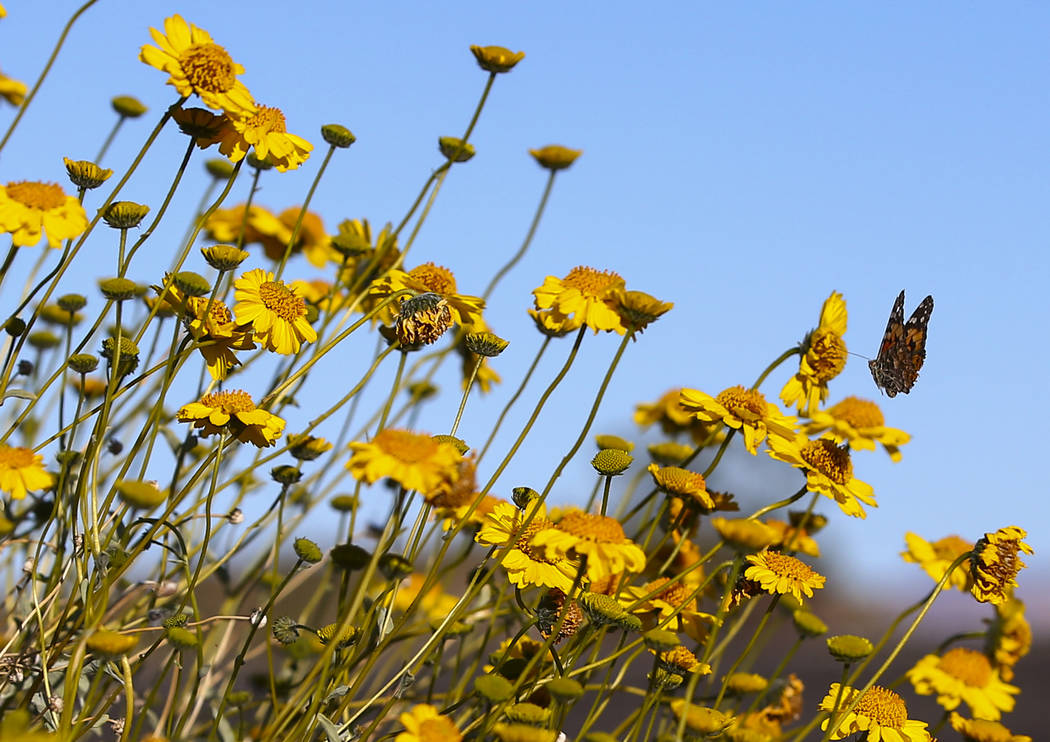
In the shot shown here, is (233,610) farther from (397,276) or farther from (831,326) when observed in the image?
(831,326)

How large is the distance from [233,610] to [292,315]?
1.16 meters

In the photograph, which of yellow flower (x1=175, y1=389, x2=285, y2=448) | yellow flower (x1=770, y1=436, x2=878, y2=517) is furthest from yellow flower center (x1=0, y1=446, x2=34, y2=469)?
yellow flower (x1=770, y1=436, x2=878, y2=517)

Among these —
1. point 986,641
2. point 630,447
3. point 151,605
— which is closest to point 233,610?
point 151,605

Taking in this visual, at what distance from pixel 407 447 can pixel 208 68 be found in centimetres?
81

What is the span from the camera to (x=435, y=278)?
2537 millimetres

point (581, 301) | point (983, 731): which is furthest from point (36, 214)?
point (983, 731)

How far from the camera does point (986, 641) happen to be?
8.91 feet

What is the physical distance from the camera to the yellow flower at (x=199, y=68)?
1.95m

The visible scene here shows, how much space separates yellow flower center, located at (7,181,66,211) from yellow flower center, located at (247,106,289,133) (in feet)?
1.21

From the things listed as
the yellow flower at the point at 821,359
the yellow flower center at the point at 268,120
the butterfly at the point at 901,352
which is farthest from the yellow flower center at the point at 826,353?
the yellow flower center at the point at 268,120

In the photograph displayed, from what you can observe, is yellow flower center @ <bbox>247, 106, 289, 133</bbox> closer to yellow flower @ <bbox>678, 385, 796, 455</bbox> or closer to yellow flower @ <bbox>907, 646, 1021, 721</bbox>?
yellow flower @ <bbox>678, 385, 796, 455</bbox>

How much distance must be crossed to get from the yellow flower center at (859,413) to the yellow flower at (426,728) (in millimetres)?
1436

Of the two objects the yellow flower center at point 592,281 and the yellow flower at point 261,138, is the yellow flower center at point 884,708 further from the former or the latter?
the yellow flower at point 261,138

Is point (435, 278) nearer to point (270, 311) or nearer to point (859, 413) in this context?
point (270, 311)
